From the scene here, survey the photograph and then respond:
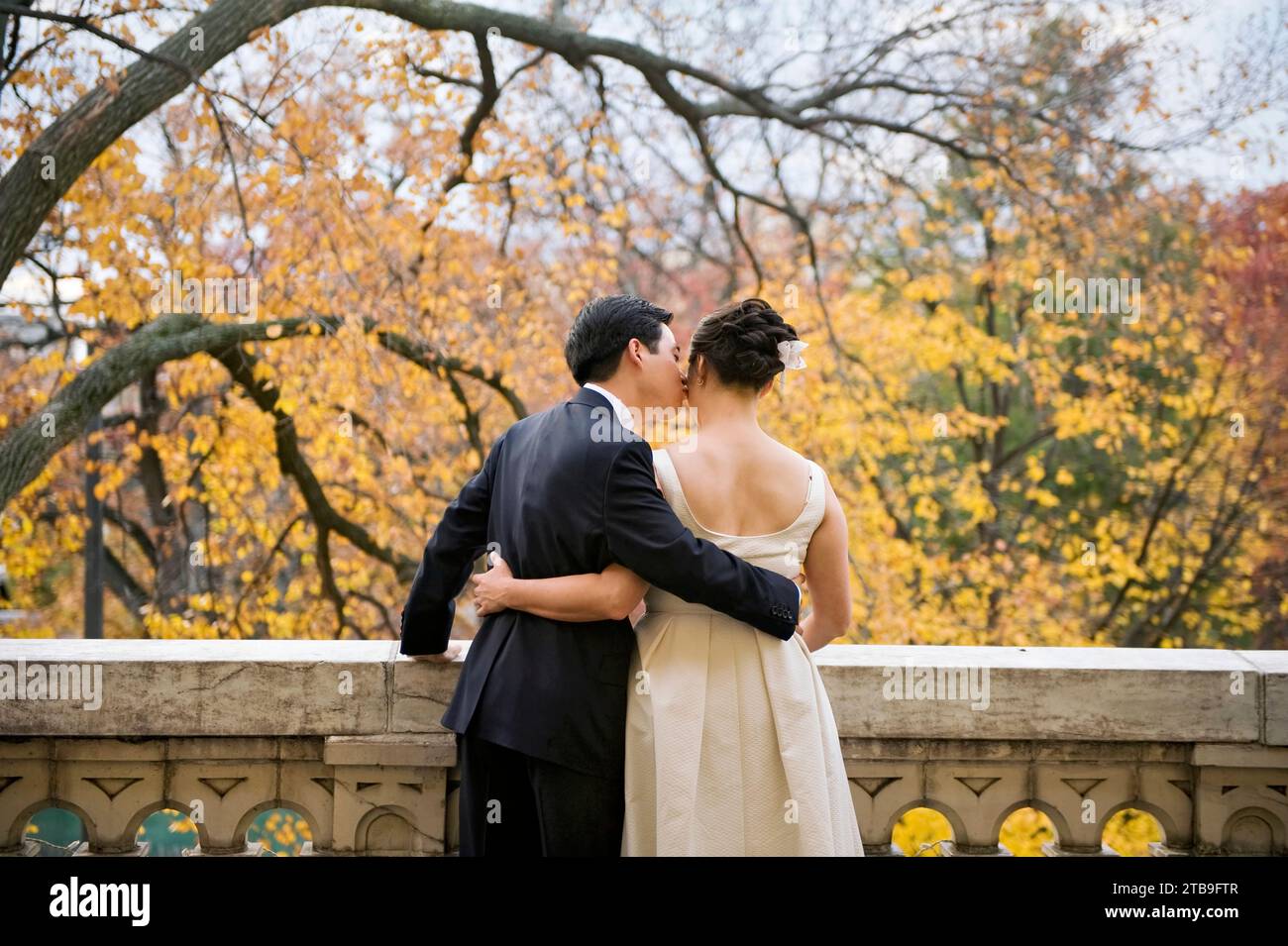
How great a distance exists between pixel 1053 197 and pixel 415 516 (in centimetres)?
720

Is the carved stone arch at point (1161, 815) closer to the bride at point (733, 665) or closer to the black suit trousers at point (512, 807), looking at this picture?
the bride at point (733, 665)

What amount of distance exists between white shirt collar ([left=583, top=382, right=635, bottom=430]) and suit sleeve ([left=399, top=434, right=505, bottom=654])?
0.28m

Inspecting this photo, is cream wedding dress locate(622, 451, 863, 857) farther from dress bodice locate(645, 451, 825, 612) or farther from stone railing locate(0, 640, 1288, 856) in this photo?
stone railing locate(0, 640, 1288, 856)

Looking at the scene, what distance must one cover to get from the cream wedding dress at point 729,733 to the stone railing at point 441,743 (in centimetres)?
51

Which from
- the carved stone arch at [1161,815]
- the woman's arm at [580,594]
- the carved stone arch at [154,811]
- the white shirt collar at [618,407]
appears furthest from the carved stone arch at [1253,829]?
the carved stone arch at [154,811]

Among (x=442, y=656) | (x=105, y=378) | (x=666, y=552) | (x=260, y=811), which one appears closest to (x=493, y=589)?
(x=666, y=552)

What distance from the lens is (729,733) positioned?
263 centimetres

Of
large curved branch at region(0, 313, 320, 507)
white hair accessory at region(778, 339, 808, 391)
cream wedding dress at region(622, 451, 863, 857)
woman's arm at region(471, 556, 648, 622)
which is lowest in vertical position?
cream wedding dress at region(622, 451, 863, 857)

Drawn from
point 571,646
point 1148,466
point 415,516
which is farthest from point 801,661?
point 1148,466

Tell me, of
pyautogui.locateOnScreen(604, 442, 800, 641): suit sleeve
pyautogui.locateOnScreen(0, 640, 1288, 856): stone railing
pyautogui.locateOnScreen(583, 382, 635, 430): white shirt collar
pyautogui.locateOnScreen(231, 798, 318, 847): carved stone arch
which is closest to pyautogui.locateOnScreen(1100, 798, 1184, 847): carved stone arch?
pyautogui.locateOnScreen(0, 640, 1288, 856): stone railing

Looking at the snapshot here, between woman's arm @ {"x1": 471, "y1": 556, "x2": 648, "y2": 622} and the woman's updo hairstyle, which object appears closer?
woman's arm @ {"x1": 471, "y1": 556, "x2": 648, "y2": 622}

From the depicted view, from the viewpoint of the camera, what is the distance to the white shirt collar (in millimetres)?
2658
